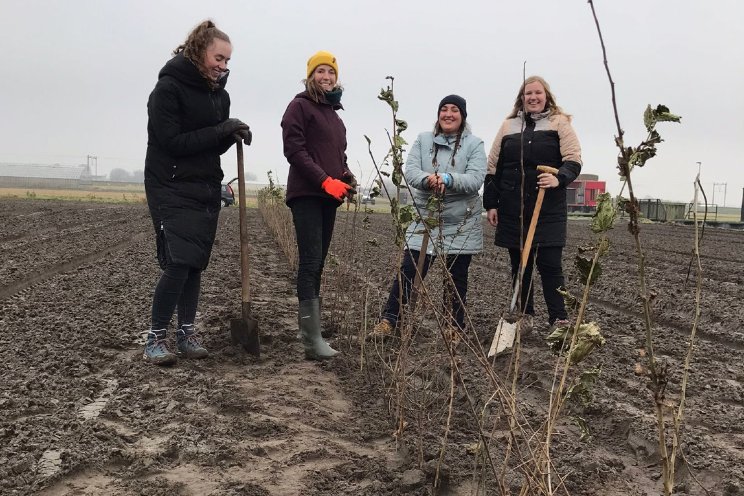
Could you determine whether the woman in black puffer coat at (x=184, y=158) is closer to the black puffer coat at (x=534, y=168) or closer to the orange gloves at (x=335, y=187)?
the orange gloves at (x=335, y=187)

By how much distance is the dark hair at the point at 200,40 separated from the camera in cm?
335

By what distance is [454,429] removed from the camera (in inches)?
111

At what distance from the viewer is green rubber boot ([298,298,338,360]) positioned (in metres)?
3.71

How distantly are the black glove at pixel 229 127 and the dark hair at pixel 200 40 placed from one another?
0.31m

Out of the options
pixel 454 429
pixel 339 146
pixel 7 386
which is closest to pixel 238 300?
pixel 339 146

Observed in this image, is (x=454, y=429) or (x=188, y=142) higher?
(x=188, y=142)

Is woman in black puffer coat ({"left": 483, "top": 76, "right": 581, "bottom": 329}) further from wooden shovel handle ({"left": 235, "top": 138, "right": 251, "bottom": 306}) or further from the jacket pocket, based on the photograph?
the jacket pocket

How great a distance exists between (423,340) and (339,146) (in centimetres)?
135

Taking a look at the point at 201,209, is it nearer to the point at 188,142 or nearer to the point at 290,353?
the point at 188,142

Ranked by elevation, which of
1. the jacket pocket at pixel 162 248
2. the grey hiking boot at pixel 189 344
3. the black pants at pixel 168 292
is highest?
the jacket pocket at pixel 162 248

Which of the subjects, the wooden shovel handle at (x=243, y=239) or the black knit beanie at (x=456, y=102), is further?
the black knit beanie at (x=456, y=102)

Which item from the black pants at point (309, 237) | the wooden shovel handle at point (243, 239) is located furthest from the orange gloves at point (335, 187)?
the wooden shovel handle at point (243, 239)

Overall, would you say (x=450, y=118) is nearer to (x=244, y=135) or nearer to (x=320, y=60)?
(x=320, y=60)

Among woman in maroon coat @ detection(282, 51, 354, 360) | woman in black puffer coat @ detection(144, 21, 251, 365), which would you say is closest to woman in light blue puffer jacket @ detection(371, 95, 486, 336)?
woman in maroon coat @ detection(282, 51, 354, 360)
